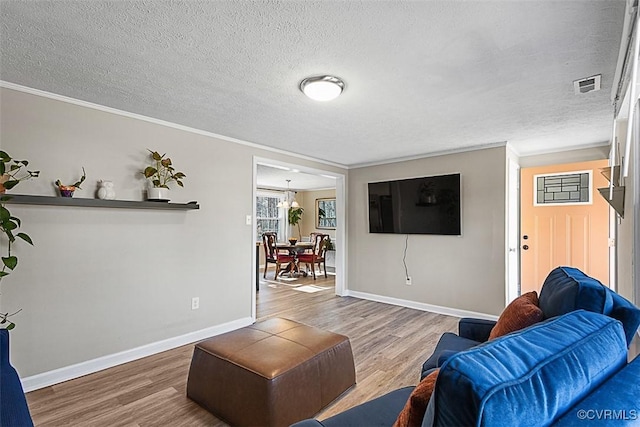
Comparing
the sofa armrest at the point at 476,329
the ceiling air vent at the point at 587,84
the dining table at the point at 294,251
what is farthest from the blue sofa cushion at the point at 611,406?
the dining table at the point at 294,251

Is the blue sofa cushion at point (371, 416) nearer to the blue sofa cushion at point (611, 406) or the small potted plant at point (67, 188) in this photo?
the blue sofa cushion at point (611, 406)

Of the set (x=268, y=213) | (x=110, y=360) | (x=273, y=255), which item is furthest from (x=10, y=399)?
(x=268, y=213)

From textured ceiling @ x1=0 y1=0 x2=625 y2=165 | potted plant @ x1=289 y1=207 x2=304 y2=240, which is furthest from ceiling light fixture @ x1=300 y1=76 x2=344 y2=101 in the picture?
potted plant @ x1=289 y1=207 x2=304 y2=240

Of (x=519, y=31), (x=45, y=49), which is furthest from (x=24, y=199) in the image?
(x=519, y=31)

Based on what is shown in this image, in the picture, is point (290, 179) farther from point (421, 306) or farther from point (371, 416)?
point (371, 416)

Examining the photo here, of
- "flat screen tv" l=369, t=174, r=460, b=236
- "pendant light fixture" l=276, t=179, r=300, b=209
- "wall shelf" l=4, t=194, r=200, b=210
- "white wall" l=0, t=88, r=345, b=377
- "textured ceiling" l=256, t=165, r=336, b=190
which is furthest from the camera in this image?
"pendant light fixture" l=276, t=179, r=300, b=209

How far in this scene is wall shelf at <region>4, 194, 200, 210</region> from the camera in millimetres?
2303

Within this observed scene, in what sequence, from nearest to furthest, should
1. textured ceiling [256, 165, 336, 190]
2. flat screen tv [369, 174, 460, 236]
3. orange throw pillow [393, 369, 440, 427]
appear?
orange throw pillow [393, 369, 440, 427] < flat screen tv [369, 174, 460, 236] < textured ceiling [256, 165, 336, 190]

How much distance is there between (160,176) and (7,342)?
68.8 inches

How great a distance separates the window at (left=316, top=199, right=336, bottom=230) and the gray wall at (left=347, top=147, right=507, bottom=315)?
3718 mm

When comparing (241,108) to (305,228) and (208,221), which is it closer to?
(208,221)

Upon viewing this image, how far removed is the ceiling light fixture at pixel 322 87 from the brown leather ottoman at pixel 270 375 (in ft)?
5.85

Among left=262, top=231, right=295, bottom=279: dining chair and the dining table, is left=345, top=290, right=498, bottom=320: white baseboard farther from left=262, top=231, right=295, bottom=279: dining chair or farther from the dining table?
left=262, top=231, right=295, bottom=279: dining chair

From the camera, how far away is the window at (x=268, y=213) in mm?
9180
